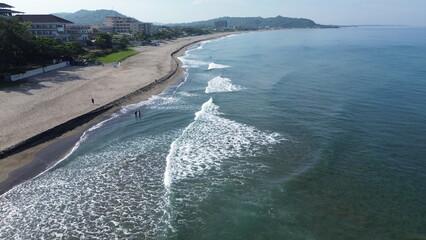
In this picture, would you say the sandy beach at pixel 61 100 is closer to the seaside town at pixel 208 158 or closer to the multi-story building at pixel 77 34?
the seaside town at pixel 208 158

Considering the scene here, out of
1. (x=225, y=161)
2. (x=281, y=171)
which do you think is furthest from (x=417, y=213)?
(x=225, y=161)

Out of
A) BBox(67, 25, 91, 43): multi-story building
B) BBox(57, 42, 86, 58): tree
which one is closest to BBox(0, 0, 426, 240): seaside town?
BBox(57, 42, 86, 58): tree

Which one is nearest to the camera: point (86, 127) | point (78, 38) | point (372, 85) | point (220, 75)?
→ point (86, 127)

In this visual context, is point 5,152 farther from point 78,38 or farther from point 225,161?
point 78,38

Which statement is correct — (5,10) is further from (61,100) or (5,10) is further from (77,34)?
(61,100)

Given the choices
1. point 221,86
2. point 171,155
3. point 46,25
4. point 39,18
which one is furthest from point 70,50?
point 171,155

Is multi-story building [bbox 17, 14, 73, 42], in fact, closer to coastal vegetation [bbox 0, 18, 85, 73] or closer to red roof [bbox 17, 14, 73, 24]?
red roof [bbox 17, 14, 73, 24]
